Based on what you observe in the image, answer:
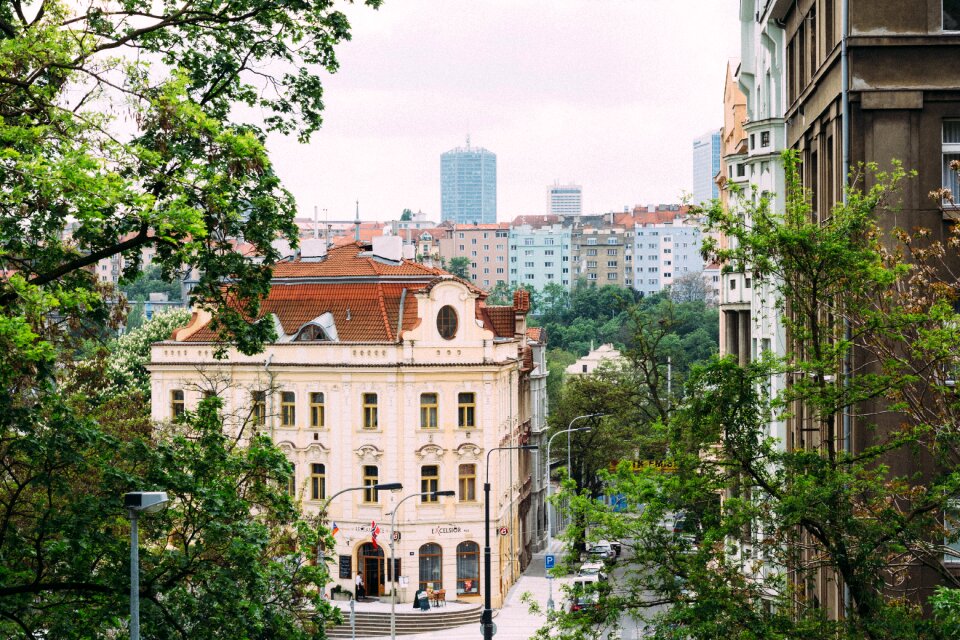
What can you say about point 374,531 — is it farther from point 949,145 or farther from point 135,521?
point 135,521

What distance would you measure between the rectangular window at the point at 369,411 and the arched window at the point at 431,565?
557cm

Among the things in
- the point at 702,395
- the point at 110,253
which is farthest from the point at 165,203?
the point at 702,395

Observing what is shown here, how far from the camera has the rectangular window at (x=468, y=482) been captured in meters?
56.2

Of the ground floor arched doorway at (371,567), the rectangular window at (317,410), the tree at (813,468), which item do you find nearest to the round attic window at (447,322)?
the rectangular window at (317,410)

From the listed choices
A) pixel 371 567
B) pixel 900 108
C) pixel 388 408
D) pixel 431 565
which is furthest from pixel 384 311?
pixel 900 108

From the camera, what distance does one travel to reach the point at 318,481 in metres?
56.8

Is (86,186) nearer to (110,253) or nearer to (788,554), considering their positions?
(110,253)

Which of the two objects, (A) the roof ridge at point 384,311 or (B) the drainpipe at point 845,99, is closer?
(B) the drainpipe at point 845,99

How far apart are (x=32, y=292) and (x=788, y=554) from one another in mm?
10042

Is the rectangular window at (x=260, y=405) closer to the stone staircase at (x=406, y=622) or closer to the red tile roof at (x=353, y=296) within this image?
the red tile roof at (x=353, y=296)

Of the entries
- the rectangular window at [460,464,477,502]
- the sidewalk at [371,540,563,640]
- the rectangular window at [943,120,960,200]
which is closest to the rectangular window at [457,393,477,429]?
the rectangular window at [460,464,477,502]

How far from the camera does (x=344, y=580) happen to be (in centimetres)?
5547

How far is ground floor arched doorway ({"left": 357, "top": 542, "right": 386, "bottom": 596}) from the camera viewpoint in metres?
55.4

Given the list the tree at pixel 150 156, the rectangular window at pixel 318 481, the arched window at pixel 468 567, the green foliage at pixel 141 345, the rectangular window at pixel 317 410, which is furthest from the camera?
the green foliage at pixel 141 345
